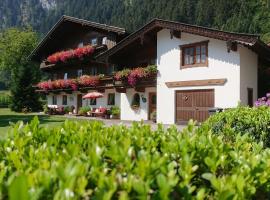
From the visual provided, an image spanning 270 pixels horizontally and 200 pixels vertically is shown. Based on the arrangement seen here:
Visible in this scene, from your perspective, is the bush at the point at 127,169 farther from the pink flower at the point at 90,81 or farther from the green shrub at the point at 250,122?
the pink flower at the point at 90,81

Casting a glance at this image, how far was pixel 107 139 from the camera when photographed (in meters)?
3.35

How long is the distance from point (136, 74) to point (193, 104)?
4.43m

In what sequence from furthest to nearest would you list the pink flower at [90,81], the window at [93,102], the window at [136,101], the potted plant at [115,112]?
the window at [93,102], the pink flower at [90,81], the potted plant at [115,112], the window at [136,101]

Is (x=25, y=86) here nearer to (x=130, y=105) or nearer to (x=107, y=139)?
(x=130, y=105)

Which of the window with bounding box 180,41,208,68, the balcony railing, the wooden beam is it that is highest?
the balcony railing

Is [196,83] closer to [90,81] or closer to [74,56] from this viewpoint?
[90,81]

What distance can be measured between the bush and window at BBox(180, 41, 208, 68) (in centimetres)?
1772

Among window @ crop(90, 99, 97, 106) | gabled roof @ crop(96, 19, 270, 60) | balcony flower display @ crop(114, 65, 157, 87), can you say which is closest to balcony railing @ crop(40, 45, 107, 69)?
window @ crop(90, 99, 97, 106)

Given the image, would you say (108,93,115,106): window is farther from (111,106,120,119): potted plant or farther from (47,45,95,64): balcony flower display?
(47,45,95,64): balcony flower display

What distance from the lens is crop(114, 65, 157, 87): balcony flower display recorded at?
23.2 m

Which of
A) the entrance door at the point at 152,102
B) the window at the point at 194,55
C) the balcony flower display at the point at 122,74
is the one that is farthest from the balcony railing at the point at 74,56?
the window at the point at 194,55

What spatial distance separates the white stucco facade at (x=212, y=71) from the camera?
63.9ft

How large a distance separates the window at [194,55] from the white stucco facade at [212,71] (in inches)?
9.4

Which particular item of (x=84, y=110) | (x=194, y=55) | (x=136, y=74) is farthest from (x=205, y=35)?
(x=84, y=110)
